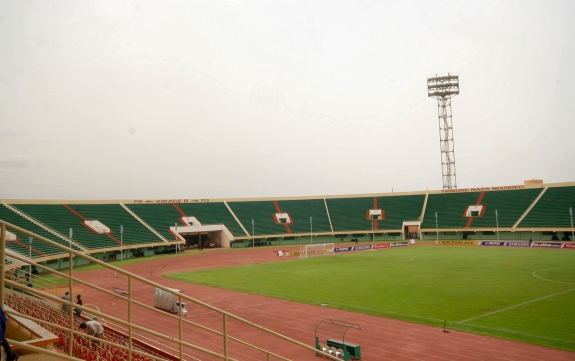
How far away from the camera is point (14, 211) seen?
51.5 m

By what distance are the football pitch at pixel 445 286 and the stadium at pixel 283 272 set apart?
16 centimetres

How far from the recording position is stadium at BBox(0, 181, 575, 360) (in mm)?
11875

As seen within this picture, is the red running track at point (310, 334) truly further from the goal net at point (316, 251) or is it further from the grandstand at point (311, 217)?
the grandstand at point (311, 217)

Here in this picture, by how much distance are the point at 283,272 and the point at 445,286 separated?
1532cm

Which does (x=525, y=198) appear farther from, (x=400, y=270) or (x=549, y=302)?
(x=549, y=302)

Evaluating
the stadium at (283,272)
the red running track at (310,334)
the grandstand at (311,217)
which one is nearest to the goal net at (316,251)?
the stadium at (283,272)

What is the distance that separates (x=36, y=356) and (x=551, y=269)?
3927 centimetres

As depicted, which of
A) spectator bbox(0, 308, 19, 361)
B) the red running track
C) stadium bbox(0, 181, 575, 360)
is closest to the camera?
spectator bbox(0, 308, 19, 361)

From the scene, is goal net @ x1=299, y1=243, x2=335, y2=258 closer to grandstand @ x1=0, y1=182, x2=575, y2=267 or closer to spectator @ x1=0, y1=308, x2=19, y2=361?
grandstand @ x1=0, y1=182, x2=575, y2=267

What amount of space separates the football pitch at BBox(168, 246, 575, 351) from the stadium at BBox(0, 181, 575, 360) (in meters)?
0.16

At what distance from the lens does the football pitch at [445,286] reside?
20500 millimetres

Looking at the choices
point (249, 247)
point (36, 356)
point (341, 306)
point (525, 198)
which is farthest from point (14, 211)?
point (525, 198)

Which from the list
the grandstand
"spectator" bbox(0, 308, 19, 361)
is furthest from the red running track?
the grandstand

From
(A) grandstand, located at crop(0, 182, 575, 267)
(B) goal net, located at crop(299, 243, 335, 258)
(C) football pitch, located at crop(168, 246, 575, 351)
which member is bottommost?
(B) goal net, located at crop(299, 243, 335, 258)
